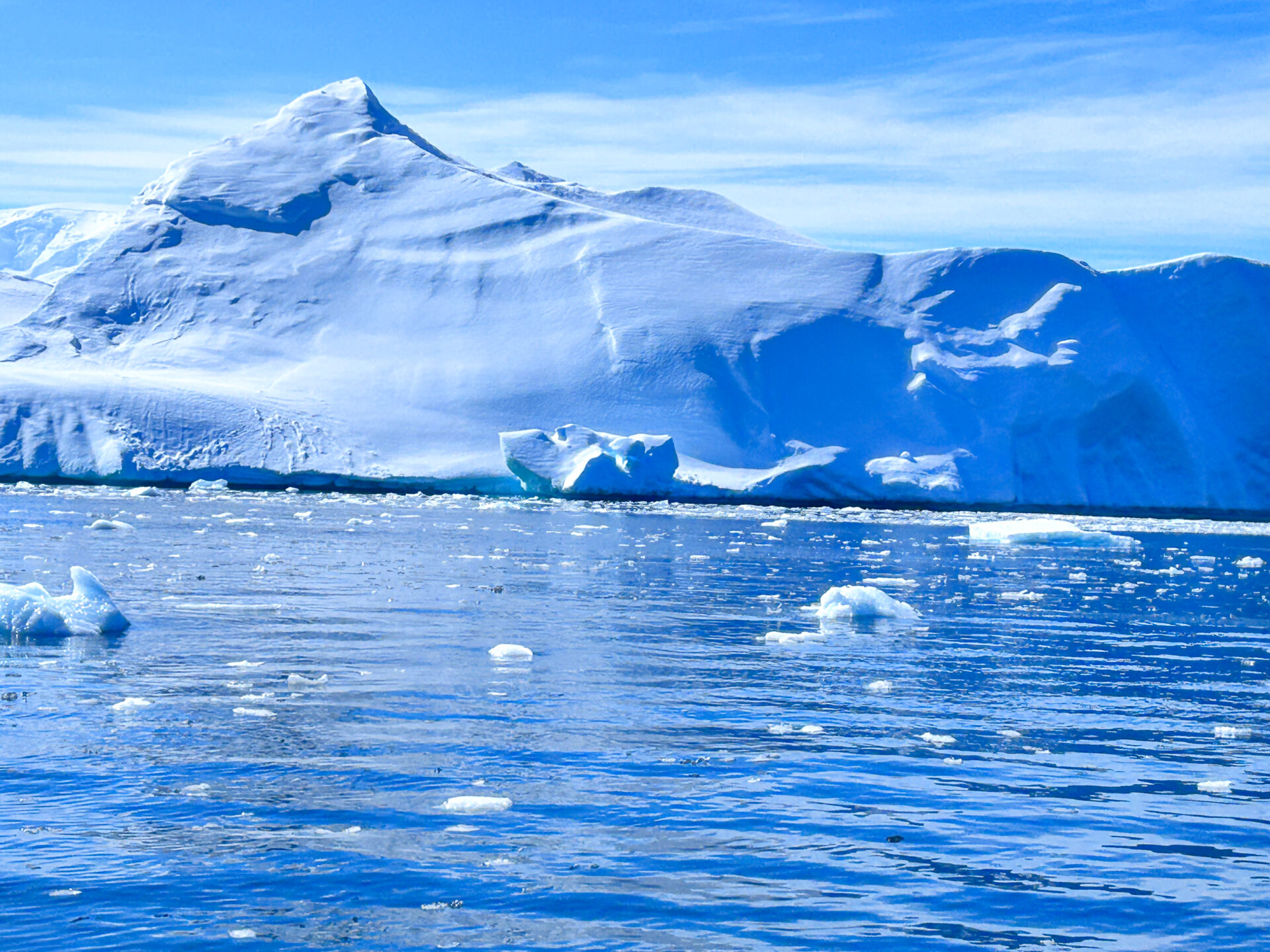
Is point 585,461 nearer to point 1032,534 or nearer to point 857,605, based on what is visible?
point 1032,534

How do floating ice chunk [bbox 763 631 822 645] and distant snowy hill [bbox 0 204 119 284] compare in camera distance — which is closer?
floating ice chunk [bbox 763 631 822 645]

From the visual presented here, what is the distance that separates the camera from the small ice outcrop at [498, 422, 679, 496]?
109ft

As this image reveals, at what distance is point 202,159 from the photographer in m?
46.1

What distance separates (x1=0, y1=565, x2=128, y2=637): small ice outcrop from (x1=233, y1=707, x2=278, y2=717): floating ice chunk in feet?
8.94

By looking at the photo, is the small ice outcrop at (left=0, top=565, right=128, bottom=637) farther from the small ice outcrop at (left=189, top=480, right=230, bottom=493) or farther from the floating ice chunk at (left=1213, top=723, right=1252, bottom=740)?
the small ice outcrop at (left=189, top=480, right=230, bottom=493)

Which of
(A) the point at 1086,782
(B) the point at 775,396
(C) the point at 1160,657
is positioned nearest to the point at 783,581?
(C) the point at 1160,657

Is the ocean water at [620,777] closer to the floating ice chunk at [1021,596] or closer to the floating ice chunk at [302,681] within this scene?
the floating ice chunk at [302,681]

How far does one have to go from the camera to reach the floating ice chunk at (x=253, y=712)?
5.89 meters

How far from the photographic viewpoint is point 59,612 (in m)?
8.22

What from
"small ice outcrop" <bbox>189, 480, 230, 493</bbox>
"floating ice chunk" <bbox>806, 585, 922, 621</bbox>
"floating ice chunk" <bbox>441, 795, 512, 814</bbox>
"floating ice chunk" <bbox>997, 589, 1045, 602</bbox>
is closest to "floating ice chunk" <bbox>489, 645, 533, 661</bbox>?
"floating ice chunk" <bbox>441, 795, 512, 814</bbox>

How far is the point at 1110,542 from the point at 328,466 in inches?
797

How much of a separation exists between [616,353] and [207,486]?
13.2 meters

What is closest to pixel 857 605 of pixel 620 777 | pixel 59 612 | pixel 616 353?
pixel 620 777

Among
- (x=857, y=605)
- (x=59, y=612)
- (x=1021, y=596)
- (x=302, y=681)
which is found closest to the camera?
(x=302, y=681)
